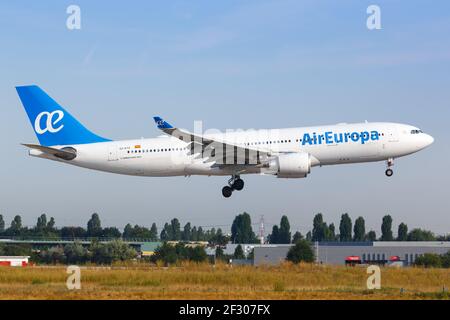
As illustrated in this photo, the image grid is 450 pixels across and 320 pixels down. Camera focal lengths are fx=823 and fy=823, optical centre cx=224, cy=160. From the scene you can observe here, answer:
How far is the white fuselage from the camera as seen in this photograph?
50219mm

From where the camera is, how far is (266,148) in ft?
169

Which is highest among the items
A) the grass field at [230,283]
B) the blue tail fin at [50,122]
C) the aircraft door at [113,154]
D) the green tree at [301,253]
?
the blue tail fin at [50,122]

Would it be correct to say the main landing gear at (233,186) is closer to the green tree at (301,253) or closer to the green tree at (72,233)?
the green tree at (301,253)

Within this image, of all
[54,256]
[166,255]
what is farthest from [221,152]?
[54,256]

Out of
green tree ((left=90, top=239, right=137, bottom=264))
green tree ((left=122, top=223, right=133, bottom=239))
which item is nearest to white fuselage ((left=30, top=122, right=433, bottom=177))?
green tree ((left=90, top=239, right=137, bottom=264))

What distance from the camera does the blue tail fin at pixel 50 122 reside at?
185ft

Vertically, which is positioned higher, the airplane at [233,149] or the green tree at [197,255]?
the airplane at [233,149]

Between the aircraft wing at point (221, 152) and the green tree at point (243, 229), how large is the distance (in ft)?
287

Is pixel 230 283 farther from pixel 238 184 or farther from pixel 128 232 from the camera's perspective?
pixel 128 232

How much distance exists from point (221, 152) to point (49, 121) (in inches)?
535

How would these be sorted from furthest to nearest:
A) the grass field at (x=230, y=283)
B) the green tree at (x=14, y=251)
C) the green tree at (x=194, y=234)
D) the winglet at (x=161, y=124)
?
the green tree at (x=194, y=234) → the green tree at (x=14, y=251) → the winglet at (x=161, y=124) → the grass field at (x=230, y=283)

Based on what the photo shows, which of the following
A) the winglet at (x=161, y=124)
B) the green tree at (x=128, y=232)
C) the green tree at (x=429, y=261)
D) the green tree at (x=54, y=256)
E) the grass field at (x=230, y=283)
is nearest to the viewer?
the grass field at (x=230, y=283)

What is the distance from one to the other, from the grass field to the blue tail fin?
12023mm

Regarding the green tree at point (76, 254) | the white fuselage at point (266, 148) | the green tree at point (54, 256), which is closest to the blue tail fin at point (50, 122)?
the white fuselage at point (266, 148)
